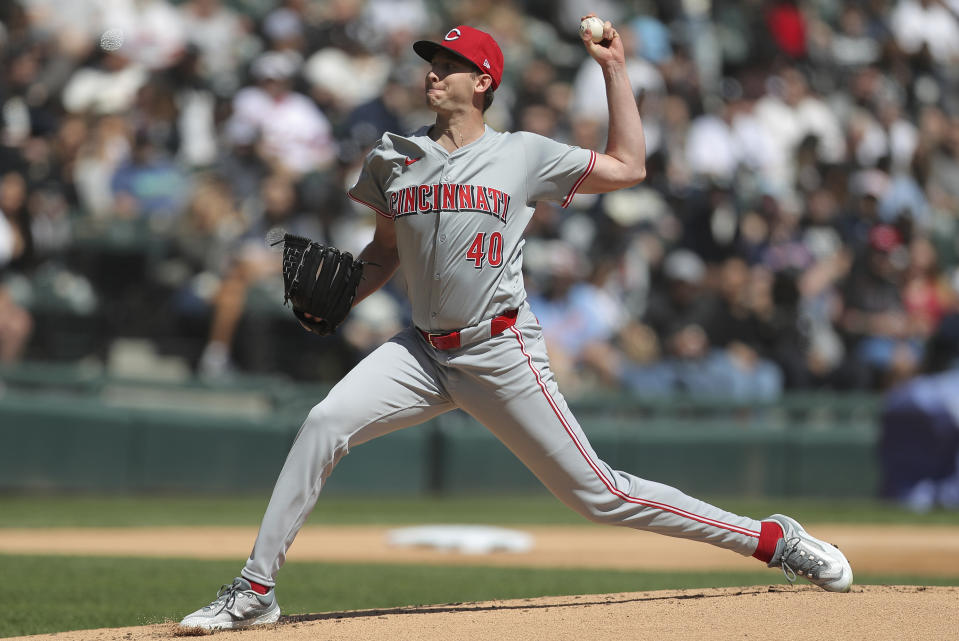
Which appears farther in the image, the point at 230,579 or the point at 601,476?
the point at 230,579

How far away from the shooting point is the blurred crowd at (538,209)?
400 inches

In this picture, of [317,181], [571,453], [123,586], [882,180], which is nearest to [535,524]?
[317,181]

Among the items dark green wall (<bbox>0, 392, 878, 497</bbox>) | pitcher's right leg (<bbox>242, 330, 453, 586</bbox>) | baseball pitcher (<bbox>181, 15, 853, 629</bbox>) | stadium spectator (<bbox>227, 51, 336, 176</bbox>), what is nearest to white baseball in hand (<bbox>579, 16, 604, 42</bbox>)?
baseball pitcher (<bbox>181, 15, 853, 629</bbox>)

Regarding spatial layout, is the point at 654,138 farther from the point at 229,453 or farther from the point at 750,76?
the point at 229,453

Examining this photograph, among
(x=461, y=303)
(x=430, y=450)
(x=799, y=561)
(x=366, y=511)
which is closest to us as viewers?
(x=461, y=303)

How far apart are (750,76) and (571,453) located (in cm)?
1210

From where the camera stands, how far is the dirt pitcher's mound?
3848mm

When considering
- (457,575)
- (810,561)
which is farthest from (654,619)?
(457,575)

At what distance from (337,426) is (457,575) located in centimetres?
291

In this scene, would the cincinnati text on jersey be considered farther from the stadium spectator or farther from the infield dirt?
the stadium spectator

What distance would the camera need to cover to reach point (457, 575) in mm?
6781

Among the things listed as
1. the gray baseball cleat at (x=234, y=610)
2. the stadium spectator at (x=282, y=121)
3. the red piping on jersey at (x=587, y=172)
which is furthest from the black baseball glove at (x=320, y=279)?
the stadium spectator at (x=282, y=121)

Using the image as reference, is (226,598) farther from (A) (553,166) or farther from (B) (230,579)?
(B) (230,579)

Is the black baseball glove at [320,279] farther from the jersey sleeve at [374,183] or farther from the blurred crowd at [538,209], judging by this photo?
the blurred crowd at [538,209]
